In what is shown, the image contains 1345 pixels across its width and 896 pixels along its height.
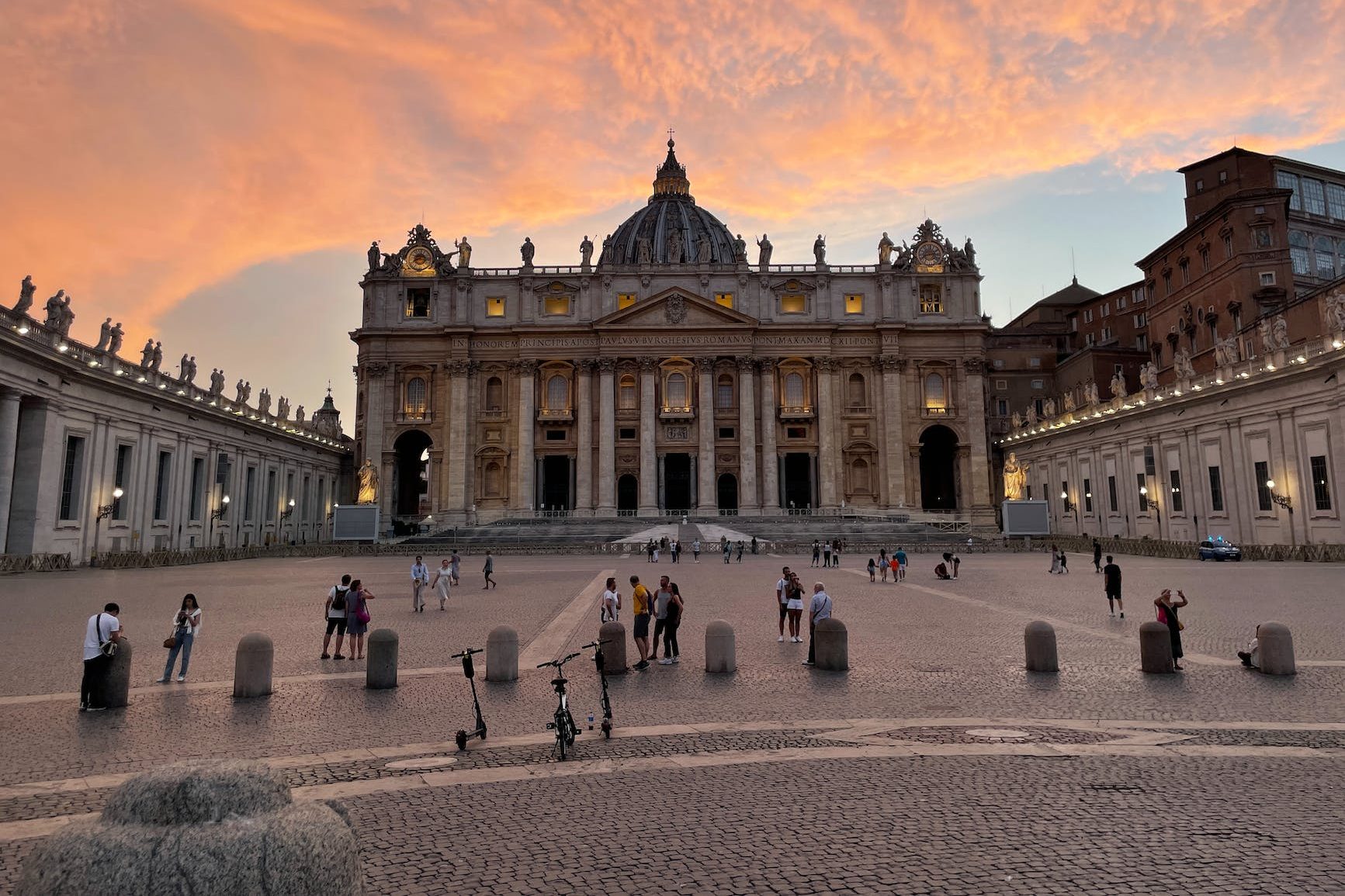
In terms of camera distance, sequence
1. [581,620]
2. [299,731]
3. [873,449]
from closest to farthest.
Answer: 1. [299,731]
2. [581,620]
3. [873,449]

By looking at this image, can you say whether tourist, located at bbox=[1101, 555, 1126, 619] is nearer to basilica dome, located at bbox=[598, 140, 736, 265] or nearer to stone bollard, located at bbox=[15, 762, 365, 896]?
stone bollard, located at bbox=[15, 762, 365, 896]

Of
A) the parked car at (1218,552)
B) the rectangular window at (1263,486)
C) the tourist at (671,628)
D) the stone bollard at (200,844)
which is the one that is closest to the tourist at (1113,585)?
the tourist at (671,628)

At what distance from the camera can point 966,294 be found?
70.4 meters

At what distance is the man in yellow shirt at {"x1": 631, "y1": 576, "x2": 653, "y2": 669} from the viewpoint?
12.5 m

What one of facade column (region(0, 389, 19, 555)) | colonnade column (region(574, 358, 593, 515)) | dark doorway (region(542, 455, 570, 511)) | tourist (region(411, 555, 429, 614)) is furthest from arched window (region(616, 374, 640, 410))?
tourist (region(411, 555, 429, 614))

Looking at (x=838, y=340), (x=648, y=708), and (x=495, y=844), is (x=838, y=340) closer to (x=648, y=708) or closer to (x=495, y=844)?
(x=648, y=708)

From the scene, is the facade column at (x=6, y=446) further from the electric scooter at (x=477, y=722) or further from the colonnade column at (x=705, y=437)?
the colonnade column at (x=705, y=437)

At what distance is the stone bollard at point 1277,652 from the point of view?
11.1 m

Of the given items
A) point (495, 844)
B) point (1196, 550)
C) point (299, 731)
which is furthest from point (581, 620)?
point (1196, 550)

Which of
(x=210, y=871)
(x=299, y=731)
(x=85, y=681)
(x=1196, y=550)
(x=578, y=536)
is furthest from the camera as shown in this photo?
(x=578, y=536)

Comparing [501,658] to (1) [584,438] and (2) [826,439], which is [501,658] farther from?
(2) [826,439]

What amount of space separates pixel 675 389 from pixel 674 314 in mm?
6222

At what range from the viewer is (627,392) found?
6894 cm

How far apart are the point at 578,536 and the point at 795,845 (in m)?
47.9
